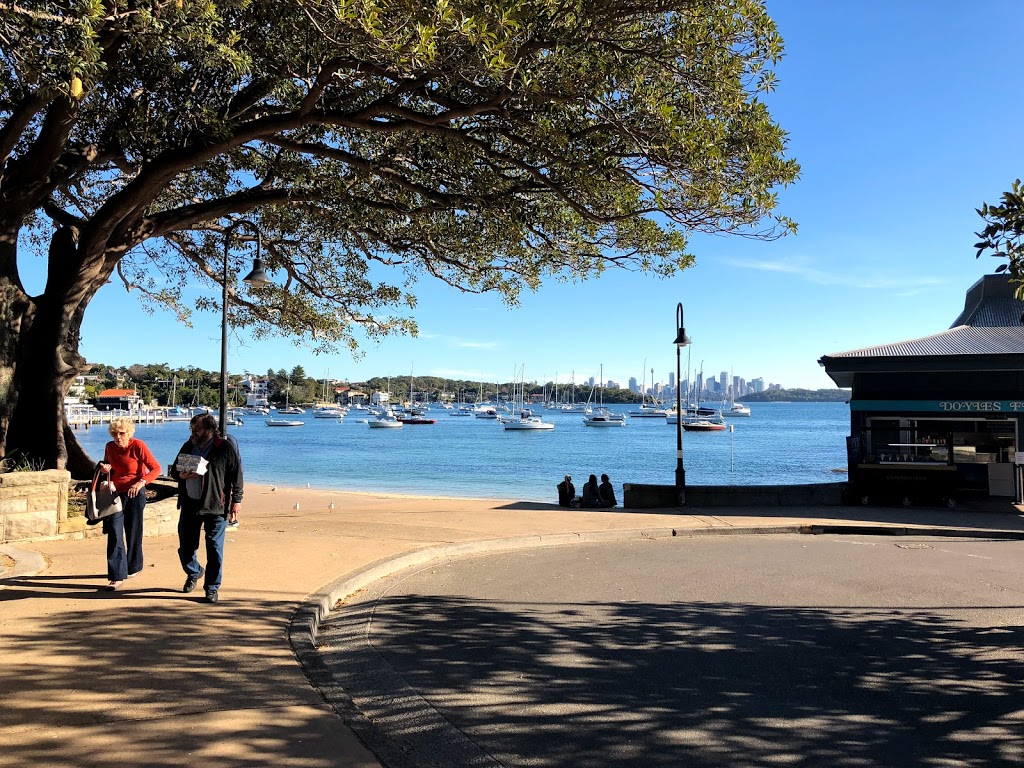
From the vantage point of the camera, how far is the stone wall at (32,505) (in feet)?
29.6

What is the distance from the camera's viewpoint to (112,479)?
Answer: 23.7ft

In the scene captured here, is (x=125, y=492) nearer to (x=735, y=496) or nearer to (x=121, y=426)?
(x=121, y=426)

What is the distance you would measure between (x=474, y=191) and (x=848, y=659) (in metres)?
9.11

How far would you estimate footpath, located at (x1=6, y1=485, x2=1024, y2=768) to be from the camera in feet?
13.1

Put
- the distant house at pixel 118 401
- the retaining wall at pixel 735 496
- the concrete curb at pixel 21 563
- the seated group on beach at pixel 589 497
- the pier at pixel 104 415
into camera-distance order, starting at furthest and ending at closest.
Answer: the distant house at pixel 118 401 < the pier at pixel 104 415 < the seated group on beach at pixel 589 497 < the retaining wall at pixel 735 496 < the concrete curb at pixel 21 563

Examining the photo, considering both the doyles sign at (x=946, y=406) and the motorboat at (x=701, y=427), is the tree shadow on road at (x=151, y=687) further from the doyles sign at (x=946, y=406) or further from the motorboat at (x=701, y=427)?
the motorboat at (x=701, y=427)

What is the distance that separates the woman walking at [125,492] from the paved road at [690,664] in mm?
2205

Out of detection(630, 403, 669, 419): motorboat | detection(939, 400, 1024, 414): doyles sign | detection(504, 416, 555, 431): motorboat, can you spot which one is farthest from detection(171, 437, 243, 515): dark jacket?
detection(630, 403, 669, 419): motorboat

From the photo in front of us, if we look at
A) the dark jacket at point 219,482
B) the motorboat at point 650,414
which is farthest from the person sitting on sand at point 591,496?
the motorboat at point 650,414

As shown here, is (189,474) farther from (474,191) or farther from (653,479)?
(653,479)

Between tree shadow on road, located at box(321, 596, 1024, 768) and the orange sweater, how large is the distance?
2.40 meters

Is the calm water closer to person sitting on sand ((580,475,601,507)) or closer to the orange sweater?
person sitting on sand ((580,475,601,507))

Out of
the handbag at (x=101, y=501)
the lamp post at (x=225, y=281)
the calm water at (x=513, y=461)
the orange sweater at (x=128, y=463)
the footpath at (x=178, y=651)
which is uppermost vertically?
the lamp post at (x=225, y=281)

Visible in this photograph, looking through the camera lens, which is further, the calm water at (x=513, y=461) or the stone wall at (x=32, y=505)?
the calm water at (x=513, y=461)
